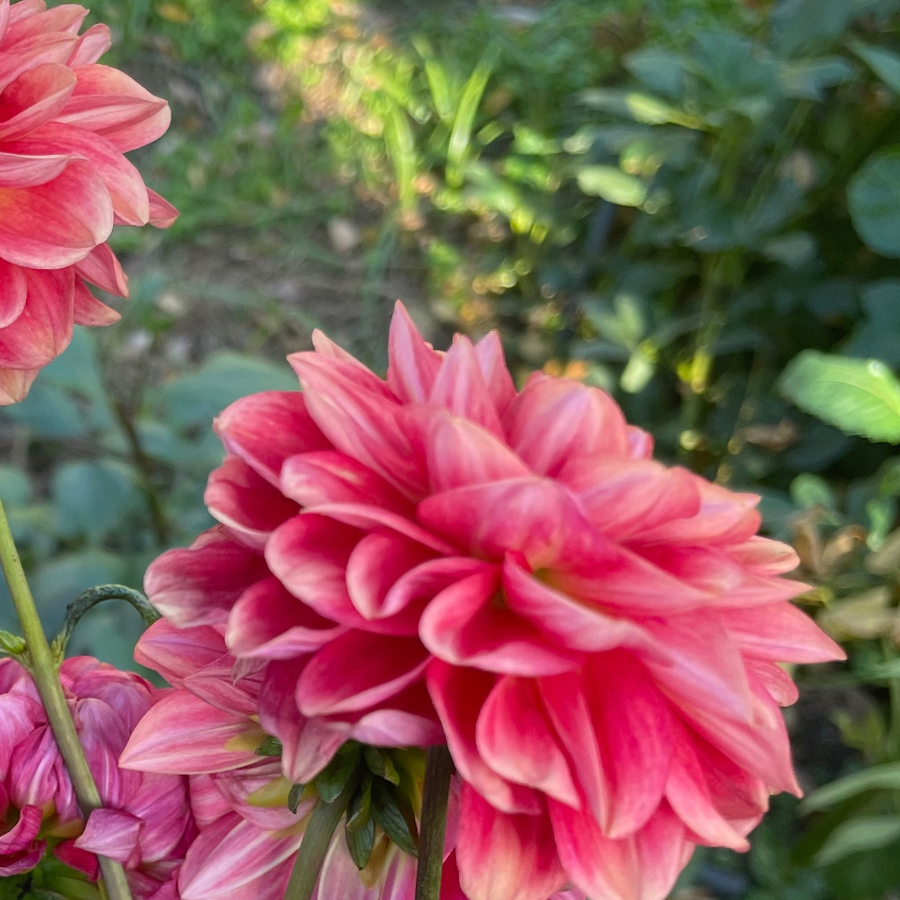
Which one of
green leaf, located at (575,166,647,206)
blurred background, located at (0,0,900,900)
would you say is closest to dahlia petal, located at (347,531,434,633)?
blurred background, located at (0,0,900,900)

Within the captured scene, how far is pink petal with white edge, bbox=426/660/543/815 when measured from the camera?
198 millimetres

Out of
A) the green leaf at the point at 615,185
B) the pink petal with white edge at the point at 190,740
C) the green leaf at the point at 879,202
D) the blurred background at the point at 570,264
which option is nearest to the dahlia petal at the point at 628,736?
the pink petal with white edge at the point at 190,740

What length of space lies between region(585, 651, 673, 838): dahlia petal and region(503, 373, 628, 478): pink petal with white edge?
53 millimetres

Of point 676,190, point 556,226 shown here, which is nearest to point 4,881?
point 676,190

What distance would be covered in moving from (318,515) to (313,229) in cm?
165

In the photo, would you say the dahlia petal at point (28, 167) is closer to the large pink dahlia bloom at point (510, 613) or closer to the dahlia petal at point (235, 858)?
the large pink dahlia bloom at point (510, 613)

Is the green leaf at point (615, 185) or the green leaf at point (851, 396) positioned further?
the green leaf at point (615, 185)

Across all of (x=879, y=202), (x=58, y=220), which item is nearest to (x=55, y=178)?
(x=58, y=220)

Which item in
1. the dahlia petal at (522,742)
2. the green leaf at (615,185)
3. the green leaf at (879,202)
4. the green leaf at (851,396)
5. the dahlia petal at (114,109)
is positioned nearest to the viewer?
the dahlia petal at (522,742)

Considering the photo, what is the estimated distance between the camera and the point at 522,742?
21cm

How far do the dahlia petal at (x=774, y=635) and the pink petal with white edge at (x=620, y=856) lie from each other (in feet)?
0.16

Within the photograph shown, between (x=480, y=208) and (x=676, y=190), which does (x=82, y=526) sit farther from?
(x=480, y=208)

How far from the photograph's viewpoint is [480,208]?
172 cm

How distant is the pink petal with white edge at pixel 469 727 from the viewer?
0.20 metres
